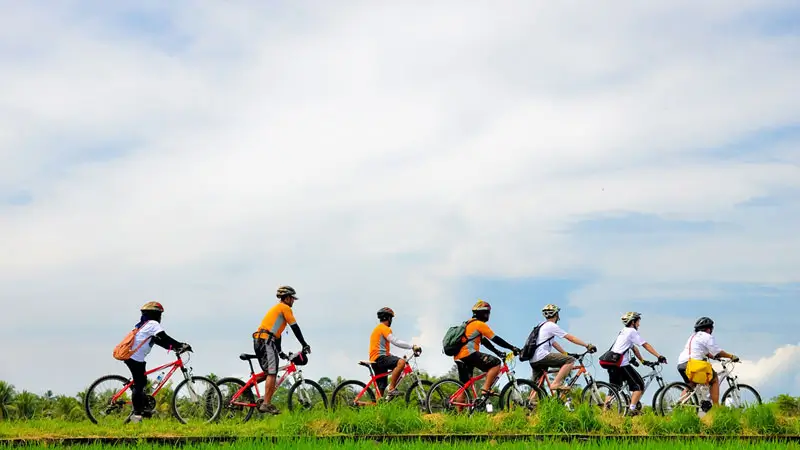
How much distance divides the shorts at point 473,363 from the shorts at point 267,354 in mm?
3529

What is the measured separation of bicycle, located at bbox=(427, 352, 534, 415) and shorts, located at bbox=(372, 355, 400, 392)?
956mm

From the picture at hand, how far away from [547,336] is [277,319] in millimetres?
5242

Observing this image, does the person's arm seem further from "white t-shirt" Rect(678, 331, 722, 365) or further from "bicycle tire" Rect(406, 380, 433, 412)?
"white t-shirt" Rect(678, 331, 722, 365)

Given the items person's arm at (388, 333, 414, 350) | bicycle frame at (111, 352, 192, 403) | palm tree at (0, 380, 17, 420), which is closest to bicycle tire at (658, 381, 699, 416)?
person's arm at (388, 333, 414, 350)

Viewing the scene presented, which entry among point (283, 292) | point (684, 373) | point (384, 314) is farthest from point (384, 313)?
point (684, 373)

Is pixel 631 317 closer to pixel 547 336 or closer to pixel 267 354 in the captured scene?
pixel 547 336

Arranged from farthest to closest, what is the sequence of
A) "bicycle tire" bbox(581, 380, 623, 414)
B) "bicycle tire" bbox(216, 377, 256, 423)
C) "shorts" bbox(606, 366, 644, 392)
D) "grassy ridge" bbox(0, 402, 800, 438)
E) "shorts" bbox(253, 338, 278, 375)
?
1. "shorts" bbox(606, 366, 644, 392)
2. "bicycle tire" bbox(581, 380, 623, 414)
3. "bicycle tire" bbox(216, 377, 256, 423)
4. "shorts" bbox(253, 338, 278, 375)
5. "grassy ridge" bbox(0, 402, 800, 438)

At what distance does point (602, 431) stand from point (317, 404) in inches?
208

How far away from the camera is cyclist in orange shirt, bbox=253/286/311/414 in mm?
16766

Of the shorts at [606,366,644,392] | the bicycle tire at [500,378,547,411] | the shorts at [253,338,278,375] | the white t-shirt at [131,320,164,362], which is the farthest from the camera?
the shorts at [606,366,644,392]

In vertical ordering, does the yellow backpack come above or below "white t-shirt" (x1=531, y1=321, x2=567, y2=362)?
below

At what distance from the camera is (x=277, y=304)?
663 inches

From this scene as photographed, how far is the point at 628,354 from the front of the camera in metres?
19.0

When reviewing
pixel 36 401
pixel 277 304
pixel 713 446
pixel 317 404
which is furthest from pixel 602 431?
pixel 36 401
